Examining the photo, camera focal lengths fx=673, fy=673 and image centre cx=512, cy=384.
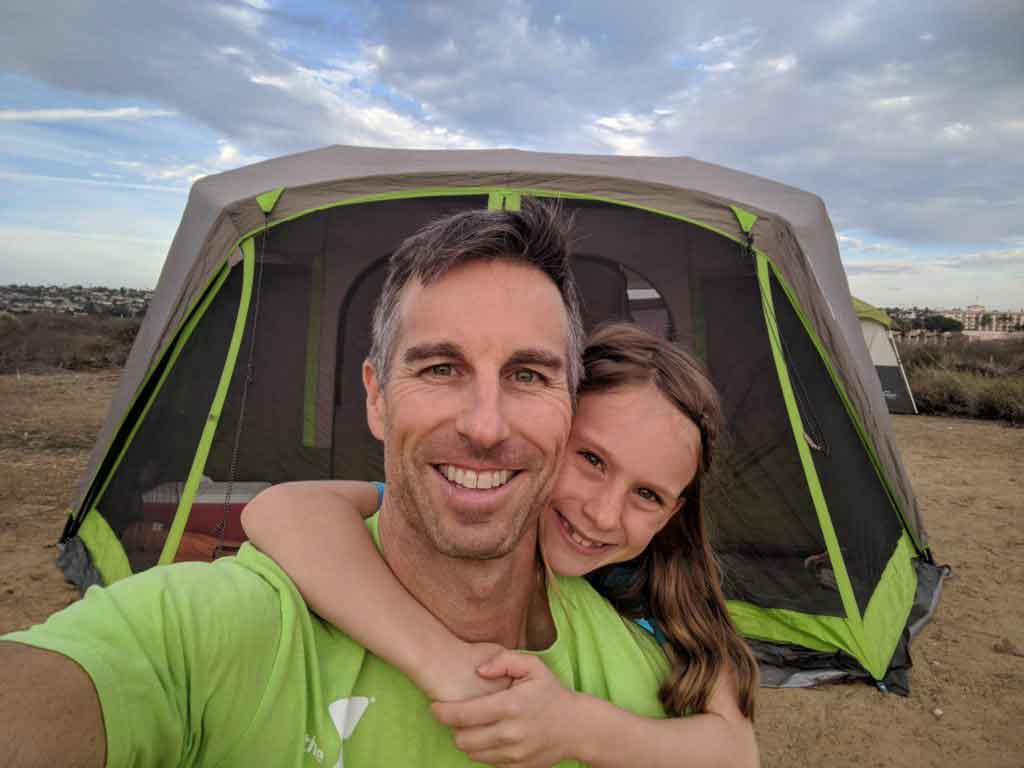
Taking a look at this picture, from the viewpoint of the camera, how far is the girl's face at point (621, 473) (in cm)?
167

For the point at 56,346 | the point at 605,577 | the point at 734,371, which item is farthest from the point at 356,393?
the point at 56,346

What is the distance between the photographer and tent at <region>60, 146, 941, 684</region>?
3381 millimetres

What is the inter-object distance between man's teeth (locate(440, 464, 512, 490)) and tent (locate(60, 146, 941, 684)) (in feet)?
7.78

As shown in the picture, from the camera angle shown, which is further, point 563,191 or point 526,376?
point 563,191

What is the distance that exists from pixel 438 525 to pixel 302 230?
10.1ft

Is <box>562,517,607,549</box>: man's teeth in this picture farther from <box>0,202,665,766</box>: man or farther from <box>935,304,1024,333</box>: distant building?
<box>935,304,1024,333</box>: distant building

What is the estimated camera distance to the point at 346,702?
111cm

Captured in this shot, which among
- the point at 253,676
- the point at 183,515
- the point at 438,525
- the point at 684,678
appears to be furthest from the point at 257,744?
the point at 183,515

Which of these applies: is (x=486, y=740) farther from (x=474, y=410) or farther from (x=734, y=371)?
(x=734, y=371)

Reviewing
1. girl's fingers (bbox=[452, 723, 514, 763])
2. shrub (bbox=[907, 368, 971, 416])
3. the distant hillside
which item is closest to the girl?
girl's fingers (bbox=[452, 723, 514, 763])

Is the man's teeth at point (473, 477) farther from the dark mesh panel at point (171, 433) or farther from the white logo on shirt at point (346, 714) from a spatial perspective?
the dark mesh panel at point (171, 433)

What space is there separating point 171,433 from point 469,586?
287 centimetres

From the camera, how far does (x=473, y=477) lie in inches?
48.1

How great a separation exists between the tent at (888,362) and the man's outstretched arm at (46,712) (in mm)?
11492
